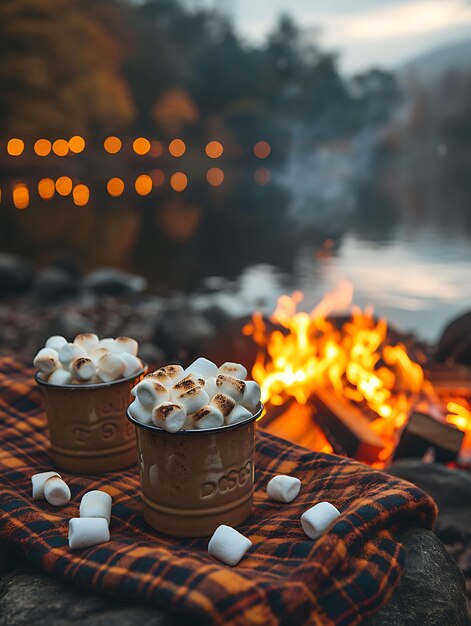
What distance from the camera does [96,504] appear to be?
1.90m

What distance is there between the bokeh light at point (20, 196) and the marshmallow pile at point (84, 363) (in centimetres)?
2581

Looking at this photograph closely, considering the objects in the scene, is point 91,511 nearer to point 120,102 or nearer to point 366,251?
point 366,251

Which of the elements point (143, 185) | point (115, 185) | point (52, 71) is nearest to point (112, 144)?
point (143, 185)

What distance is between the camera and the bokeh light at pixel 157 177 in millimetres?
43719

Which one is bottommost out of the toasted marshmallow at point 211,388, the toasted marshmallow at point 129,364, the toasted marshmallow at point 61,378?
the toasted marshmallow at point 61,378

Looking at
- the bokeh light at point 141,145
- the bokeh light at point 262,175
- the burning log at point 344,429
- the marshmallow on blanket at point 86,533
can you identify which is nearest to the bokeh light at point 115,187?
the bokeh light at point 141,145

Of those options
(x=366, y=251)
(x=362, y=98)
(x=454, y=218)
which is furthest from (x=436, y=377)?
(x=362, y=98)

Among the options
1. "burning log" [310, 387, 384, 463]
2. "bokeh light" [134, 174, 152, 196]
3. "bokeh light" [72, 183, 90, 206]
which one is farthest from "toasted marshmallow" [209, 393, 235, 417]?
"bokeh light" [134, 174, 152, 196]

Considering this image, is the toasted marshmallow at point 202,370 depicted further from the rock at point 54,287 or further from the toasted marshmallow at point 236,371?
the rock at point 54,287

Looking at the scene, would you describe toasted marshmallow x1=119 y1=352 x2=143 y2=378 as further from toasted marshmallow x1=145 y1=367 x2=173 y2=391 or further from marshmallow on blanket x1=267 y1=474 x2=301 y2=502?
marshmallow on blanket x1=267 y1=474 x2=301 y2=502

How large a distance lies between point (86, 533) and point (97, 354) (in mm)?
642

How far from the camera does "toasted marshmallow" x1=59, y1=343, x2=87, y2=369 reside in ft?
7.19

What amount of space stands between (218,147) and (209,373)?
5262 centimetres

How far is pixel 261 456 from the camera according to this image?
7.76ft
